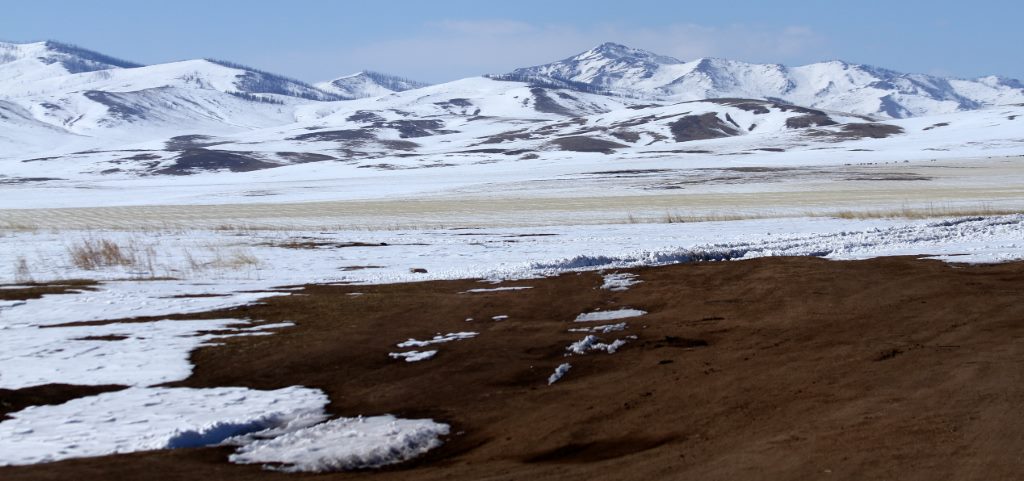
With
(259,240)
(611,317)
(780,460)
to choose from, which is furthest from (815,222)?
(780,460)

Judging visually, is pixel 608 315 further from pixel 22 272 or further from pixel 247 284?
pixel 22 272

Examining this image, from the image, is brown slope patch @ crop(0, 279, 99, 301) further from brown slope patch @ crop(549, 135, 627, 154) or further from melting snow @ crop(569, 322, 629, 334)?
brown slope patch @ crop(549, 135, 627, 154)

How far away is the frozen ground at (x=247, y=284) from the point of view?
37.8 ft

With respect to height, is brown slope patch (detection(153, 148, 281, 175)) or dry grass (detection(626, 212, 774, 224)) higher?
brown slope patch (detection(153, 148, 281, 175))

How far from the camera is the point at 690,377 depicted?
42.2 ft

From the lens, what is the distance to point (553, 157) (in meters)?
151

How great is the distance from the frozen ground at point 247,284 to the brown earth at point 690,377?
582 millimetres

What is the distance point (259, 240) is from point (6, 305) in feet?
54.3

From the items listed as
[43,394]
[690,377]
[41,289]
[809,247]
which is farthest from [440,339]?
[809,247]

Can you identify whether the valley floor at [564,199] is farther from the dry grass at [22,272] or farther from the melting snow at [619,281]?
→ the melting snow at [619,281]

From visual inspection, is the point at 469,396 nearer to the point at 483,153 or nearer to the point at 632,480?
the point at 632,480

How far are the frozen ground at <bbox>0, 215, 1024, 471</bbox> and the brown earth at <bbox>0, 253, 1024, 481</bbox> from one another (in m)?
0.58

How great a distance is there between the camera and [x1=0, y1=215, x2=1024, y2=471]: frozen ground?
11.5 m

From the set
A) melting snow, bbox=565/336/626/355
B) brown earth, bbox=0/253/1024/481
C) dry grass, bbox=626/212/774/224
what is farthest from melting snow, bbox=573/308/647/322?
dry grass, bbox=626/212/774/224
